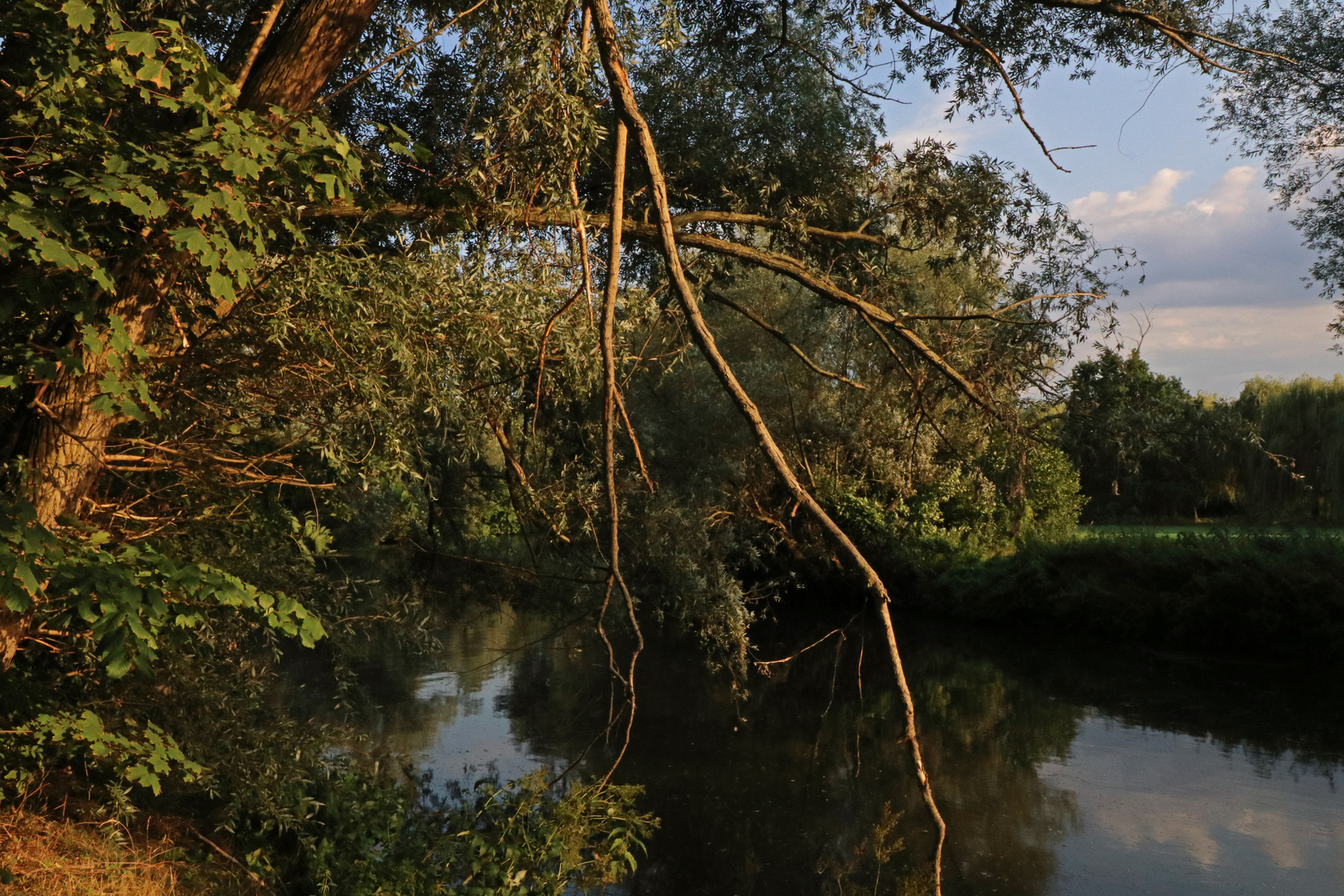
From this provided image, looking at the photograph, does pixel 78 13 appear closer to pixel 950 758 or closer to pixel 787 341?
pixel 787 341

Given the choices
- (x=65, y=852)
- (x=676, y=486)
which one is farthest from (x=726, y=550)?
(x=65, y=852)

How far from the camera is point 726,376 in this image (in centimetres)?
224

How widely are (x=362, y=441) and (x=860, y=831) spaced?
238 inches

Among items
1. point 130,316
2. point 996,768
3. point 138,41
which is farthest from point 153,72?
point 996,768

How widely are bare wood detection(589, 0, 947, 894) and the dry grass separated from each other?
4.28m

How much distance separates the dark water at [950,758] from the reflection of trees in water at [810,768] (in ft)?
0.11

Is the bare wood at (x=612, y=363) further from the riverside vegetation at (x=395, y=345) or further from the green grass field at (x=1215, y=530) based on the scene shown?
the green grass field at (x=1215, y=530)

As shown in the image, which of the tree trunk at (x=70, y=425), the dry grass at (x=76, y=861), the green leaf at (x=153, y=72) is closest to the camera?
the green leaf at (x=153, y=72)

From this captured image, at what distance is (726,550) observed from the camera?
408 inches

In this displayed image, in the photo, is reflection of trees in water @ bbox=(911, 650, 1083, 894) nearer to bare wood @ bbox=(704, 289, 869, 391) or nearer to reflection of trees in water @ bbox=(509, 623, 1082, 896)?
reflection of trees in water @ bbox=(509, 623, 1082, 896)

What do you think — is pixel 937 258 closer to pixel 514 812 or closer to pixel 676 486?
pixel 514 812

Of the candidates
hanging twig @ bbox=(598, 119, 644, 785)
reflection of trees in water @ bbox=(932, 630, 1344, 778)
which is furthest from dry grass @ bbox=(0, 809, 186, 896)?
reflection of trees in water @ bbox=(932, 630, 1344, 778)

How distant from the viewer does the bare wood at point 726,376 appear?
2051 mm

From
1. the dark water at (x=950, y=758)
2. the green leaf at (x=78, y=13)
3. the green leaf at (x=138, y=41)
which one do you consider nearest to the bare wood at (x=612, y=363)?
the green leaf at (x=138, y=41)
